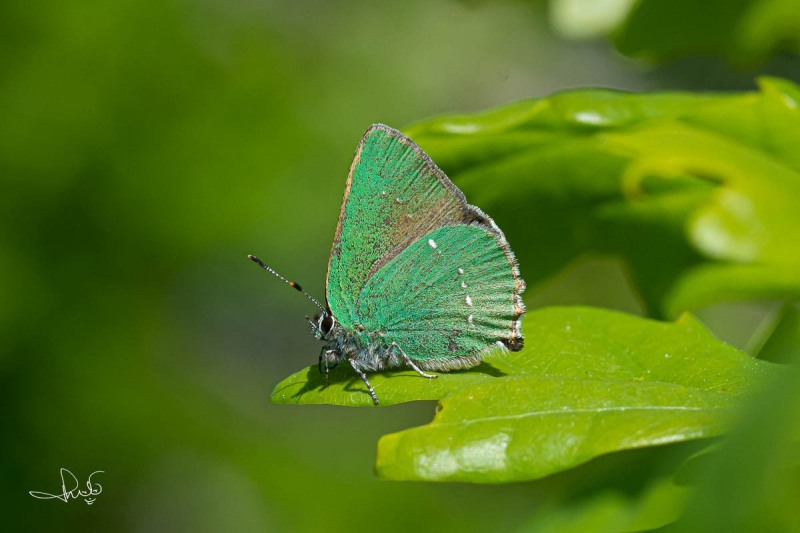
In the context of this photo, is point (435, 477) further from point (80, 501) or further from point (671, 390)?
point (80, 501)

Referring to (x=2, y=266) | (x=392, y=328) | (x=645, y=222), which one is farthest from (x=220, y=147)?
(x=645, y=222)

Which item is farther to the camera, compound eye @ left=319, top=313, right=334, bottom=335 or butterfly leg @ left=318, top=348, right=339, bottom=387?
compound eye @ left=319, top=313, right=334, bottom=335

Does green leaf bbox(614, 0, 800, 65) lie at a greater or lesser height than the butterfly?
greater

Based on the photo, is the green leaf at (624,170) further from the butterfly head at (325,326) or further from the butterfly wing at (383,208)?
the butterfly head at (325,326)

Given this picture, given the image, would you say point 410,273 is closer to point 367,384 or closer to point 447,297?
point 447,297

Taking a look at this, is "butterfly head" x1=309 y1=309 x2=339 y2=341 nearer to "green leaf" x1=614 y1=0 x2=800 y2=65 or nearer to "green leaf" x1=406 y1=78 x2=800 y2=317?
"green leaf" x1=406 y1=78 x2=800 y2=317

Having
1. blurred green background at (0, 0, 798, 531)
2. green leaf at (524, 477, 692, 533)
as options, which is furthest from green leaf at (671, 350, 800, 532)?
blurred green background at (0, 0, 798, 531)
